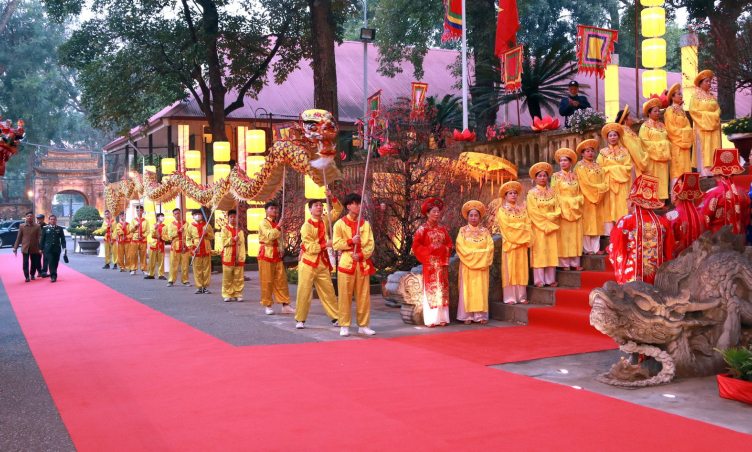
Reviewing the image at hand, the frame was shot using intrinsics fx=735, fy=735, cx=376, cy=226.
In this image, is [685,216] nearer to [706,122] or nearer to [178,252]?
[706,122]

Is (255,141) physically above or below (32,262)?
above

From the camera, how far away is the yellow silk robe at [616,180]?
Answer: 31.9ft

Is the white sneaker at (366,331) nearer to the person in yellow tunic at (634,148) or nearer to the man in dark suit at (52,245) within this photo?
the person in yellow tunic at (634,148)

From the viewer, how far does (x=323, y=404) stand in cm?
518

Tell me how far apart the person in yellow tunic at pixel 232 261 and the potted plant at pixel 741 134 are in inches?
321

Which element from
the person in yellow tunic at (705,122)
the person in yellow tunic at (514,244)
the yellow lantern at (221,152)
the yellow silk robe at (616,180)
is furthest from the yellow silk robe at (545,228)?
the yellow lantern at (221,152)

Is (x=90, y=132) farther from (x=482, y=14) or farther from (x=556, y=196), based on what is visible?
(x=556, y=196)

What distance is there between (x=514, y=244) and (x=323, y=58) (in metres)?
5.67

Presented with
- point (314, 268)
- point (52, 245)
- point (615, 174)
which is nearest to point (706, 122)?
point (615, 174)

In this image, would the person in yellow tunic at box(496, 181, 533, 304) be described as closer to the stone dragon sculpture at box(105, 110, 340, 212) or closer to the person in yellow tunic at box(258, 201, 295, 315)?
the stone dragon sculpture at box(105, 110, 340, 212)

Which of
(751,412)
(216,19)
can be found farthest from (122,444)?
(216,19)

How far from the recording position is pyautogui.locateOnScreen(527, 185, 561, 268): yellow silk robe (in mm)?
9266

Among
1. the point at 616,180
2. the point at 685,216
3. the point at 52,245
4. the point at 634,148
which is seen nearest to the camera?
the point at 685,216

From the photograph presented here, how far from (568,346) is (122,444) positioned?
454 centimetres
